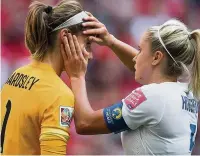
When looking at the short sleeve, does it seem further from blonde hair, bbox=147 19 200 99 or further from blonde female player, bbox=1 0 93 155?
blonde hair, bbox=147 19 200 99

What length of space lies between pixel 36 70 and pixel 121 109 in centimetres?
38

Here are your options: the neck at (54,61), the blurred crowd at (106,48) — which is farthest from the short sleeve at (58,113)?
the blurred crowd at (106,48)

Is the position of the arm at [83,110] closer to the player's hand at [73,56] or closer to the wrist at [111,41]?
the player's hand at [73,56]

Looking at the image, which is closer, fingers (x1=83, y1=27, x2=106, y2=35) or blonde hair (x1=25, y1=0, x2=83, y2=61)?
blonde hair (x1=25, y1=0, x2=83, y2=61)

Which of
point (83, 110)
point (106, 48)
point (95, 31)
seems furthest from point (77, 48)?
point (106, 48)

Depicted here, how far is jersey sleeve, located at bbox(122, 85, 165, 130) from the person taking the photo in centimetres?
205

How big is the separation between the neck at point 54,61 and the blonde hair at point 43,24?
0.07 ft

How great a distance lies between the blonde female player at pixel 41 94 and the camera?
1.92 metres

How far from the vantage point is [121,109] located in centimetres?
212

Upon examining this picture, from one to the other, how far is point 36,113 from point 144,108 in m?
0.43

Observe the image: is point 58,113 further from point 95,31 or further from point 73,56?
point 95,31

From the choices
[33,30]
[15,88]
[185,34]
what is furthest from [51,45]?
[185,34]

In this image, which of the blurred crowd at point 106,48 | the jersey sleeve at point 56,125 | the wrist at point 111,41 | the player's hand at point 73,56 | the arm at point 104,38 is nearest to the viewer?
the jersey sleeve at point 56,125

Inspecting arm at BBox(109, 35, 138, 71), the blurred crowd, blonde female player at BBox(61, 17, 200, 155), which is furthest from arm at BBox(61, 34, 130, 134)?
the blurred crowd
